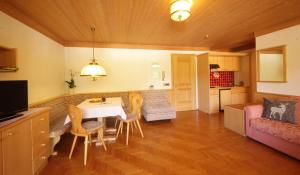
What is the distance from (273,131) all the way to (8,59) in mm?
4241

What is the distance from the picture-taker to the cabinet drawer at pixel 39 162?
1971mm

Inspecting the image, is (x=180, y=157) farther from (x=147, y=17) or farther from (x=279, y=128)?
(x=147, y=17)

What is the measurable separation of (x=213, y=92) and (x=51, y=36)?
517cm

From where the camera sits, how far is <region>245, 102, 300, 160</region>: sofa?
86.4 inches

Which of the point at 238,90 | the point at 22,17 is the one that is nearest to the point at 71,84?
the point at 22,17

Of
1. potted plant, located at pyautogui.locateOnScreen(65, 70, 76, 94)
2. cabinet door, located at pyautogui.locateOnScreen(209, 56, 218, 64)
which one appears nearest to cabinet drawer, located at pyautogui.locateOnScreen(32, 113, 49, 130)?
potted plant, located at pyautogui.locateOnScreen(65, 70, 76, 94)

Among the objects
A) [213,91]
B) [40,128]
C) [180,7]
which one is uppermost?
[180,7]

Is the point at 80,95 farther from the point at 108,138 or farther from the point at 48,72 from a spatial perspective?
the point at 108,138

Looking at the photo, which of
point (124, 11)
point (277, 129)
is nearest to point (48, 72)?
point (124, 11)

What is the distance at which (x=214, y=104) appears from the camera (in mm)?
5133

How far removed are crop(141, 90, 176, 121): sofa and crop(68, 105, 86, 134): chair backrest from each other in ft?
6.59

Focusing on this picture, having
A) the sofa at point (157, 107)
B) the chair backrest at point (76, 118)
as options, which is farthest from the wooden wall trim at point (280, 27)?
the chair backrest at point (76, 118)

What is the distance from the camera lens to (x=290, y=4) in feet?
7.89

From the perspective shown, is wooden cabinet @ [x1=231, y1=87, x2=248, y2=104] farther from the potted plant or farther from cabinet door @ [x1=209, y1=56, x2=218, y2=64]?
the potted plant
